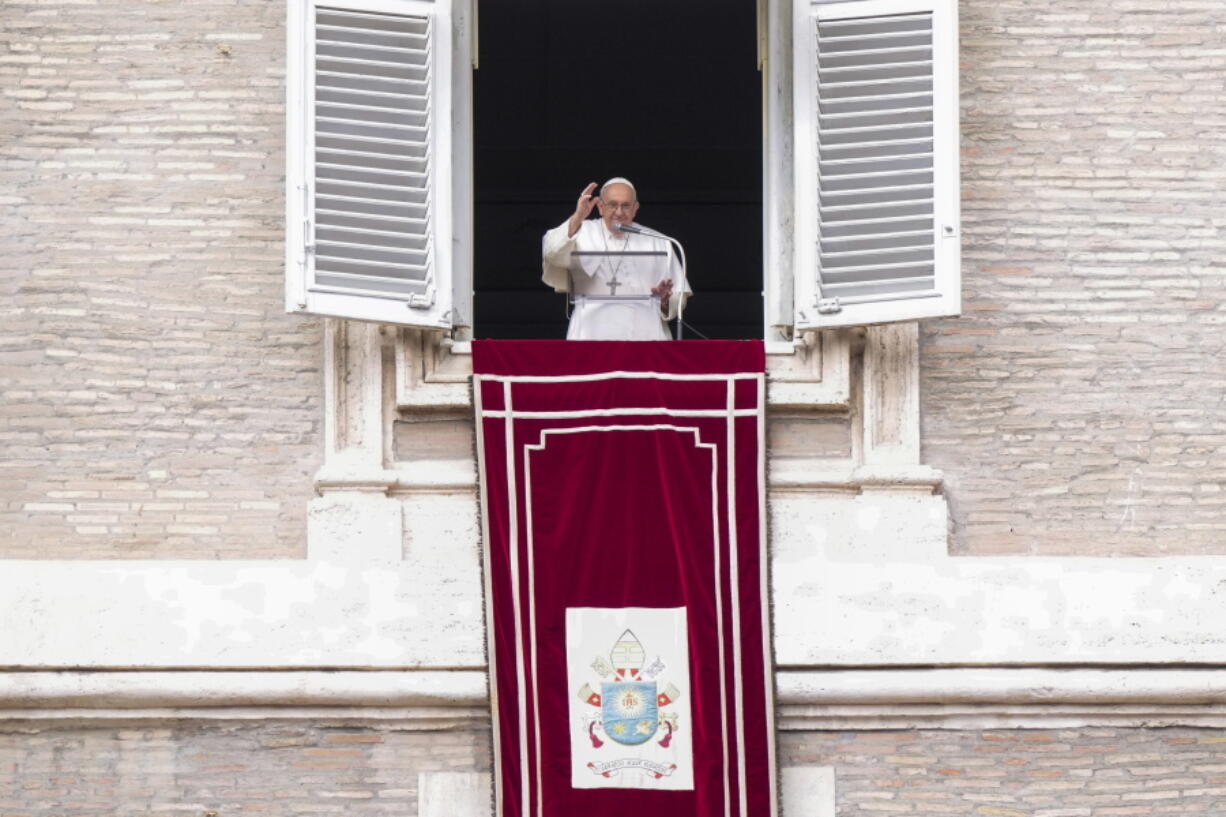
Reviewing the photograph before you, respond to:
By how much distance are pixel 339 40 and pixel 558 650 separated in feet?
7.44

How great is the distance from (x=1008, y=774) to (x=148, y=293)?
3439 mm

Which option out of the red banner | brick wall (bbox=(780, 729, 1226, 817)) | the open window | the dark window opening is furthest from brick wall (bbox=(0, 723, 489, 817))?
the dark window opening

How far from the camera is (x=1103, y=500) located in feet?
31.9

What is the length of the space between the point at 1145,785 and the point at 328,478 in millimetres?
2996

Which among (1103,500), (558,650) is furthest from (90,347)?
(1103,500)

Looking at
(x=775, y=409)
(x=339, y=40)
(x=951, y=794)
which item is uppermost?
(x=339, y=40)

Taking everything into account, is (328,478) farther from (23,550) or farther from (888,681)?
(888,681)

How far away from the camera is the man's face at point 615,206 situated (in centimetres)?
1016

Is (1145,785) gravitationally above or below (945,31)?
below

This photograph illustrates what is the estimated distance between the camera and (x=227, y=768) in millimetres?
9453

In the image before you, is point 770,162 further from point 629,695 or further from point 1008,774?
point 1008,774

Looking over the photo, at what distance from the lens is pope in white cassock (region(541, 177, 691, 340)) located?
32.8 feet

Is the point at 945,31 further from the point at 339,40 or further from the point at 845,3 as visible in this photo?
the point at 339,40

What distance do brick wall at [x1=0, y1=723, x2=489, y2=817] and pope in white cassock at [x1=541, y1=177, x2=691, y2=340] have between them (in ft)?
5.25
